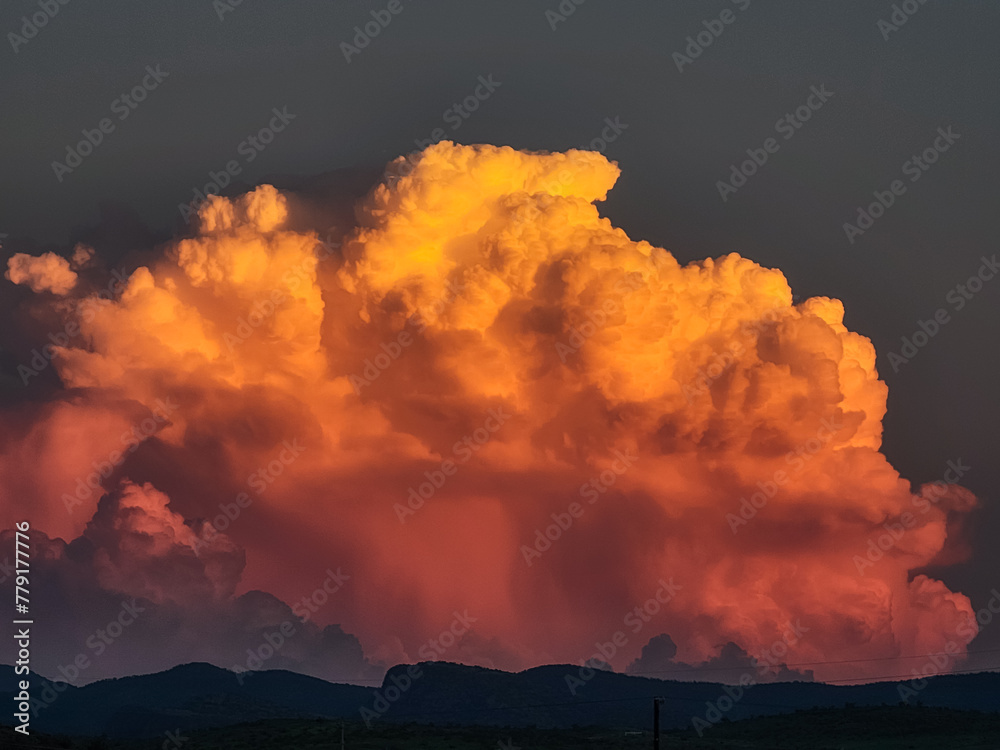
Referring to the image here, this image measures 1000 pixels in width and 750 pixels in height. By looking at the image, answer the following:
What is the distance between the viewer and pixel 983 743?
170125 mm

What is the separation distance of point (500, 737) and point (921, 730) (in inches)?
2361

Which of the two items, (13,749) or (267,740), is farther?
(267,740)

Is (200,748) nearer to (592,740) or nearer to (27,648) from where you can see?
(592,740)

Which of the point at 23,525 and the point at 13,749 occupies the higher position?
the point at 23,525

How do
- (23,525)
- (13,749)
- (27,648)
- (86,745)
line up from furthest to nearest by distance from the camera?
(86,745) → (13,749) → (27,648) → (23,525)

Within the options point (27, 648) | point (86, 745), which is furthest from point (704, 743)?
point (27, 648)

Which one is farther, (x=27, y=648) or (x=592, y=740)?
(x=592, y=740)

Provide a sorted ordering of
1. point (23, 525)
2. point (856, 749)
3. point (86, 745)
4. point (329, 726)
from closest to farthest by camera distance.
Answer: point (23, 525) < point (86, 745) < point (856, 749) < point (329, 726)

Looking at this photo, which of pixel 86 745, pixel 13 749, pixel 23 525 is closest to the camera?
pixel 23 525

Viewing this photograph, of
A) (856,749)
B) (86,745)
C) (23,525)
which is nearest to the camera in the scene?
(23,525)

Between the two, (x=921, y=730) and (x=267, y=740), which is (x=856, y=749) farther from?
(x=267, y=740)

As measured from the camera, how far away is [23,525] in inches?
3511

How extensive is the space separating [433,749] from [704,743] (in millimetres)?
39094

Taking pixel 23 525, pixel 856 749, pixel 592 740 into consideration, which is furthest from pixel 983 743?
pixel 23 525
